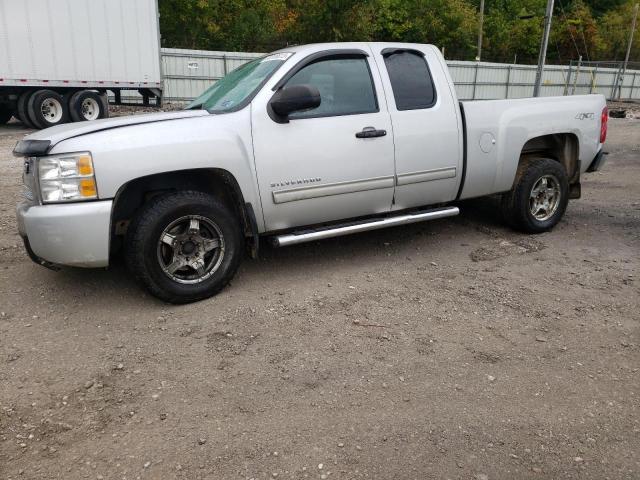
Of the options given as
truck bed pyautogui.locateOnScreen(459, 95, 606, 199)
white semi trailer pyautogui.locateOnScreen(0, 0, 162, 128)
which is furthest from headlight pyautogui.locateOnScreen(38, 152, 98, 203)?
white semi trailer pyautogui.locateOnScreen(0, 0, 162, 128)

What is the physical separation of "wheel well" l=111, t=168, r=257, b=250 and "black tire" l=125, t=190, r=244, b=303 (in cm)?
11

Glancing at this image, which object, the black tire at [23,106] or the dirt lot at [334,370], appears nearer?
the dirt lot at [334,370]

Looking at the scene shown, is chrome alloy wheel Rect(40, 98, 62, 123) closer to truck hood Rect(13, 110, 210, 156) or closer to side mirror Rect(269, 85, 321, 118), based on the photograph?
truck hood Rect(13, 110, 210, 156)

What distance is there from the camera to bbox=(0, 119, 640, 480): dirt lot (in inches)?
102

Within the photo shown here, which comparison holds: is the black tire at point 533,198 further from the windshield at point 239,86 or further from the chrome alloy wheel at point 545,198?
the windshield at point 239,86

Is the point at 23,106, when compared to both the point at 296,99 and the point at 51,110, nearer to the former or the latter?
the point at 51,110

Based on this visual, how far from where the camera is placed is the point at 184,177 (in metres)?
4.27

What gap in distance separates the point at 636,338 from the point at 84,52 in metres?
15.2

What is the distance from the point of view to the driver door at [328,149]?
4.27 meters

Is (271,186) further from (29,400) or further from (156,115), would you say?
(29,400)

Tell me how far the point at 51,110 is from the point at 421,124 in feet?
43.9

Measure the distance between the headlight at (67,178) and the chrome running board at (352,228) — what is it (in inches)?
56.6

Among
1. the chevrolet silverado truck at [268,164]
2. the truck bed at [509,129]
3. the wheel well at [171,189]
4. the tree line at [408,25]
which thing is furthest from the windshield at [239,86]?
the tree line at [408,25]

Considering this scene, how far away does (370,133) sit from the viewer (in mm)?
4586
